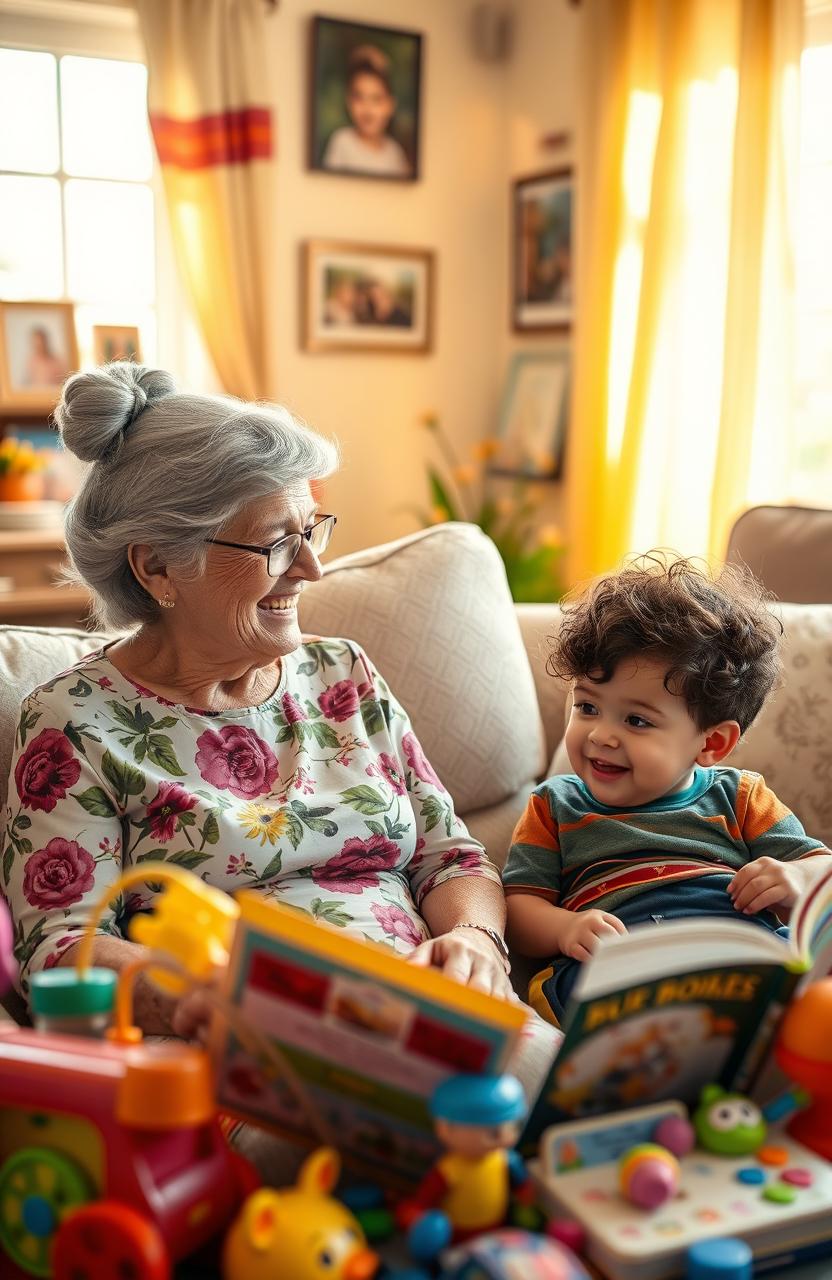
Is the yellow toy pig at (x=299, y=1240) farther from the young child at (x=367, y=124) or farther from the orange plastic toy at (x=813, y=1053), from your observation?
the young child at (x=367, y=124)

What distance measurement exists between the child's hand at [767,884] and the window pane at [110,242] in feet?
10.9

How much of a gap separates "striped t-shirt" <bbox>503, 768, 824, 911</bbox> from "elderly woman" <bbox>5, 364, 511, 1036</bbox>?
75 mm

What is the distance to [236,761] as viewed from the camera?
143 centimetres

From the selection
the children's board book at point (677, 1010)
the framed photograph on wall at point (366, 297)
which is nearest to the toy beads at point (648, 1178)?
the children's board book at point (677, 1010)

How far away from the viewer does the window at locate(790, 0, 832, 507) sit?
3217 mm

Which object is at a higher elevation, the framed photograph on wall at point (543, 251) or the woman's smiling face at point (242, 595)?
the framed photograph on wall at point (543, 251)

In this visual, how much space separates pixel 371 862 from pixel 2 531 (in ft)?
8.48

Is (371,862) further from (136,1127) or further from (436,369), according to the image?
(436,369)

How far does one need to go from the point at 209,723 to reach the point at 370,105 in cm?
341

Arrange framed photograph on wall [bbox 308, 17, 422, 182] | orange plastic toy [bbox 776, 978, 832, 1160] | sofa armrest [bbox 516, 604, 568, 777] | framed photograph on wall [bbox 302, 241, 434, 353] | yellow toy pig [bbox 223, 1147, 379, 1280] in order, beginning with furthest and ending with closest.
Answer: framed photograph on wall [bbox 302, 241, 434, 353] < framed photograph on wall [bbox 308, 17, 422, 182] < sofa armrest [bbox 516, 604, 568, 777] < orange plastic toy [bbox 776, 978, 832, 1160] < yellow toy pig [bbox 223, 1147, 379, 1280]

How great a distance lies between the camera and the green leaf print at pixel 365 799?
4.80 feet

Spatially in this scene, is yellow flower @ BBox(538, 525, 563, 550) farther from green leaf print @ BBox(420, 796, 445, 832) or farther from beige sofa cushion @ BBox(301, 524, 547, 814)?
green leaf print @ BBox(420, 796, 445, 832)

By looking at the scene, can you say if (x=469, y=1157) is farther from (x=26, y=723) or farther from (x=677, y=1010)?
(x=26, y=723)

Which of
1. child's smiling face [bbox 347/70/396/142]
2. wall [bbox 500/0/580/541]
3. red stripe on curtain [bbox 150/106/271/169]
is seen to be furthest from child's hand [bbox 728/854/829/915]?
child's smiling face [bbox 347/70/396/142]
